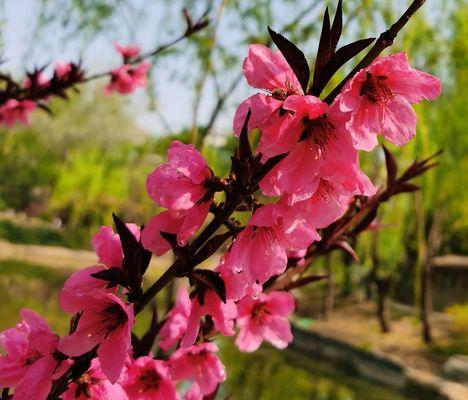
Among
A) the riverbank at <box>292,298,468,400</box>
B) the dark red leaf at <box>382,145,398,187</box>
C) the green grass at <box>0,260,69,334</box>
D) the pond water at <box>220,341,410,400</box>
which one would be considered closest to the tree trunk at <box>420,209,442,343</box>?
the riverbank at <box>292,298,468,400</box>

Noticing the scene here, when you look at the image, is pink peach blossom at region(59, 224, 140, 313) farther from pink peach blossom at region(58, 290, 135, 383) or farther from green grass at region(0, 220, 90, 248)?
green grass at region(0, 220, 90, 248)

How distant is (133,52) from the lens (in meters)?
2.00

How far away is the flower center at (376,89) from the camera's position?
1.92ft

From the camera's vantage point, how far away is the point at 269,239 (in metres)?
0.67

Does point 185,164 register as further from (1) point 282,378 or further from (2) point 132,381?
(1) point 282,378

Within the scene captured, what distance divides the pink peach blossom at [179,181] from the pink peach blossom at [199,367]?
1.04 ft

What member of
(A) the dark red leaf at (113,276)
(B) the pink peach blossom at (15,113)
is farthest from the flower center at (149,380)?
(B) the pink peach blossom at (15,113)

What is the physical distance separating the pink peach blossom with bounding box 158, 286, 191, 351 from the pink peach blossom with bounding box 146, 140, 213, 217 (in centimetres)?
31

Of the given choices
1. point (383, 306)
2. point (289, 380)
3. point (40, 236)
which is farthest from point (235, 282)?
point (40, 236)

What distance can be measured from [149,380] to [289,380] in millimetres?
7123

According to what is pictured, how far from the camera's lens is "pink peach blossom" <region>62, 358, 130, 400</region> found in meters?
0.67

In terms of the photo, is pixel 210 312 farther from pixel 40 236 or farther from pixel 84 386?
pixel 40 236

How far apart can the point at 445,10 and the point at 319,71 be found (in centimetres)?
1028

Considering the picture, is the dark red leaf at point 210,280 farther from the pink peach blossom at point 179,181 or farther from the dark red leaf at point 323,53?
the dark red leaf at point 323,53
